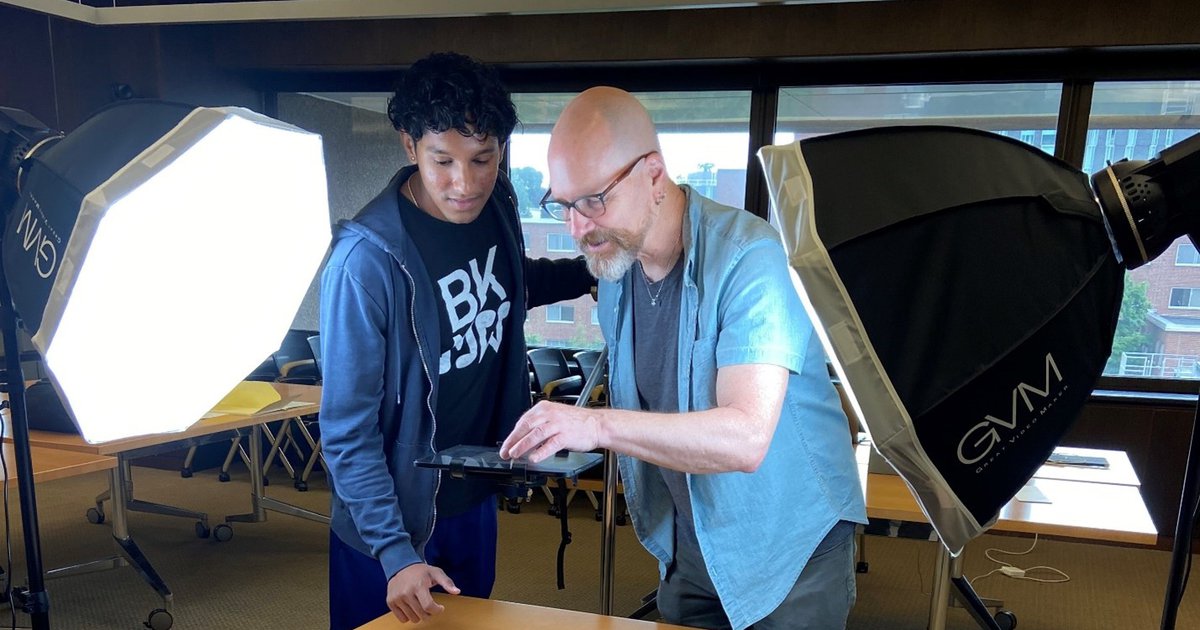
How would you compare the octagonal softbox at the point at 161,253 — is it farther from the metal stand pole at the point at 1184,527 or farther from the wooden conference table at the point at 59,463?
the wooden conference table at the point at 59,463

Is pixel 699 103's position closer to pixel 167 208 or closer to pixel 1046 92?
pixel 1046 92

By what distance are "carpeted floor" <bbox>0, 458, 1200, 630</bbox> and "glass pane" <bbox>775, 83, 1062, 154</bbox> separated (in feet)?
7.18

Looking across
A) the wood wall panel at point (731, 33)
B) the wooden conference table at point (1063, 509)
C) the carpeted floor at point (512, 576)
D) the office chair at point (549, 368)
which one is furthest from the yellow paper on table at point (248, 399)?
the wooden conference table at point (1063, 509)

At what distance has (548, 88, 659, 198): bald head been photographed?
3.82 feet

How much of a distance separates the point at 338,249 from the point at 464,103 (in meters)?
0.36

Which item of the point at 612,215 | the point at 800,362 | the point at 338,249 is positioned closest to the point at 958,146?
the point at 800,362

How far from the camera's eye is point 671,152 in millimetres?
4484

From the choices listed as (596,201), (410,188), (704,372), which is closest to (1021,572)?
(704,372)

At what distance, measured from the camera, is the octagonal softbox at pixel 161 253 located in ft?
2.13

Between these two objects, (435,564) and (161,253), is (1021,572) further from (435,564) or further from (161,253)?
(161,253)

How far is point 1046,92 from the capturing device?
3.85 m

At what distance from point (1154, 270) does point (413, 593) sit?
4.20 meters

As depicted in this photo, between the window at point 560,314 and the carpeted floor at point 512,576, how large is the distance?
1.23 metres

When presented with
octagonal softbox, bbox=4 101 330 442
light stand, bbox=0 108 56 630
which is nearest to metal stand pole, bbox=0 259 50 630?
light stand, bbox=0 108 56 630
